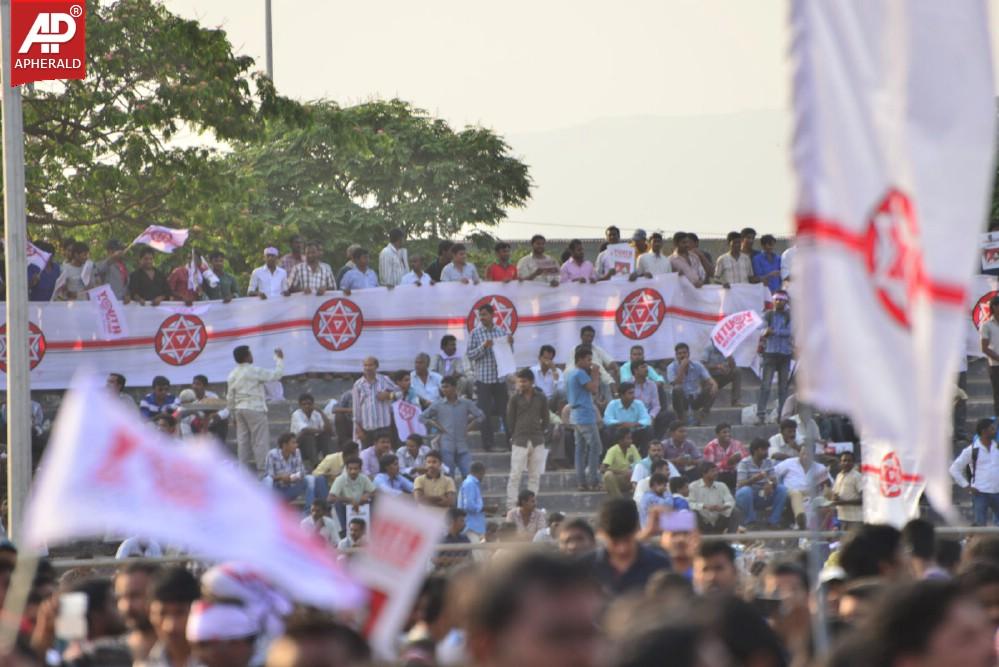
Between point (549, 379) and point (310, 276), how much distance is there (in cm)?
293

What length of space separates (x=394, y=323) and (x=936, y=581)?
706 inches

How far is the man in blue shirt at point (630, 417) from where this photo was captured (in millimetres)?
20188

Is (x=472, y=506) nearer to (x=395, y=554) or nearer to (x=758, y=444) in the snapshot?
(x=758, y=444)

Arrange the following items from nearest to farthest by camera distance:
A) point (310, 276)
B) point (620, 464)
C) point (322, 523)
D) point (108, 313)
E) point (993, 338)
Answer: point (322, 523)
point (620, 464)
point (993, 338)
point (108, 313)
point (310, 276)

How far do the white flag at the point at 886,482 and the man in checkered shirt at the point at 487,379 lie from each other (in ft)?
36.3

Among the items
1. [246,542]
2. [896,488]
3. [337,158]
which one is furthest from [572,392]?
[337,158]

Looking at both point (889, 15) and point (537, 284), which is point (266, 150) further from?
point (889, 15)

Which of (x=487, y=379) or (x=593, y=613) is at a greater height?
(x=487, y=379)

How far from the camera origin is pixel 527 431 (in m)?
20.1

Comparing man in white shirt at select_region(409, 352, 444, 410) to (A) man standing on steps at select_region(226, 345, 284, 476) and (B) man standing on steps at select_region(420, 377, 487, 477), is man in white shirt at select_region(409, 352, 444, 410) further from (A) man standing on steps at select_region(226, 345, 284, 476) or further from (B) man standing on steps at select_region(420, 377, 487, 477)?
(A) man standing on steps at select_region(226, 345, 284, 476)

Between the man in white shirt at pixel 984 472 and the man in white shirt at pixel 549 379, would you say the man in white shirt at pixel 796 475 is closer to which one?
the man in white shirt at pixel 984 472

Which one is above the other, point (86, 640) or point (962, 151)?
point (962, 151)

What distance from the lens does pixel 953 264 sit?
4.97 m

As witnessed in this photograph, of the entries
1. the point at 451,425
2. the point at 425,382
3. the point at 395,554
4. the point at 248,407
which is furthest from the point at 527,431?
the point at 395,554
